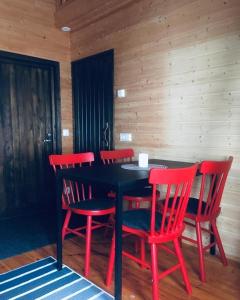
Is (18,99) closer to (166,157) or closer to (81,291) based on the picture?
(166,157)

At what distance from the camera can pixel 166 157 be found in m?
2.85

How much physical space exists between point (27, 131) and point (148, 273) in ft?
8.14

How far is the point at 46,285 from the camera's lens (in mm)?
1923

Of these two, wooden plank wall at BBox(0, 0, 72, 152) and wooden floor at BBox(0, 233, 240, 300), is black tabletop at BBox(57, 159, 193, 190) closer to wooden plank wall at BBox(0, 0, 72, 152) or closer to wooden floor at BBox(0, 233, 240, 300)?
wooden floor at BBox(0, 233, 240, 300)

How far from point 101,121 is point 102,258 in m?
1.85

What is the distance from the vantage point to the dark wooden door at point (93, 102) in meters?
3.48

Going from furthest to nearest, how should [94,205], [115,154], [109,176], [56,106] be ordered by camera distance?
[56,106], [115,154], [94,205], [109,176]

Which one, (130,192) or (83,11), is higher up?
(83,11)

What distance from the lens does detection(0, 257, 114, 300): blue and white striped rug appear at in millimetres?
1804

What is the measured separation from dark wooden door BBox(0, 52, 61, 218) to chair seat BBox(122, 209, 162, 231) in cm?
216

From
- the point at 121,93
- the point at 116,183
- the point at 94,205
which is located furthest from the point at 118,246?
the point at 121,93

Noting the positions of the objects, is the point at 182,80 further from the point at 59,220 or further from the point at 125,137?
the point at 59,220

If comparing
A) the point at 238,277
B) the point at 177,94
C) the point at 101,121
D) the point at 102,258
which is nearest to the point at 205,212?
the point at 238,277

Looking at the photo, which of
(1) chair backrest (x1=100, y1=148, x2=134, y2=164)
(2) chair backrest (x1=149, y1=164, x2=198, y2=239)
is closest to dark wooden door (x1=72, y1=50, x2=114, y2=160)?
(1) chair backrest (x1=100, y1=148, x2=134, y2=164)
